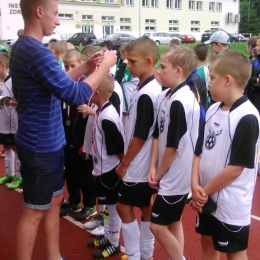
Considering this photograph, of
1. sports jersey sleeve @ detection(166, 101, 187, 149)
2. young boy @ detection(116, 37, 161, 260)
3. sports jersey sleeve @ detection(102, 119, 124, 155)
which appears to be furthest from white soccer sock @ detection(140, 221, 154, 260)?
sports jersey sleeve @ detection(166, 101, 187, 149)

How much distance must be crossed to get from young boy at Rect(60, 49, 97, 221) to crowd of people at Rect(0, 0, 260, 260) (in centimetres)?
53

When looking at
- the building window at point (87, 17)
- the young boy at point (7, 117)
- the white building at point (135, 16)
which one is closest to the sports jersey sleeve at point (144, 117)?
the young boy at point (7, 117)

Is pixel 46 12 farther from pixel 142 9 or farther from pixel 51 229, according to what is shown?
pixel 142 9

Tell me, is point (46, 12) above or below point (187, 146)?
above

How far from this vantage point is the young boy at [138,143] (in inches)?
106

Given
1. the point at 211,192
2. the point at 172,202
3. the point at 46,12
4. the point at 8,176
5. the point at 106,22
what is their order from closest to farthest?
the point at 211,192 → the point at 46,12 → the point at 172,202 → the point at 8,176 → the point at 106,22

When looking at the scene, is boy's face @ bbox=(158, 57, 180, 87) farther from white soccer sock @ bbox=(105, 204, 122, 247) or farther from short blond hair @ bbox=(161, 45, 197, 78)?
white soccer sock @ bbox=(105, 204, 122, 247)

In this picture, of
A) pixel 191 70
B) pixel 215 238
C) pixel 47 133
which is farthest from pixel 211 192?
pixel 47 133

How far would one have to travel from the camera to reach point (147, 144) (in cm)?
277

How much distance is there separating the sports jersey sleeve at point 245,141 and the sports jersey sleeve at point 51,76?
101cm

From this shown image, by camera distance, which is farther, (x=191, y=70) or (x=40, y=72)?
(x=191, y=70)

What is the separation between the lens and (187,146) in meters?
2.54

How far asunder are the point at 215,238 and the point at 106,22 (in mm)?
50749

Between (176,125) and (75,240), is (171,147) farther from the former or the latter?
(75,240)
